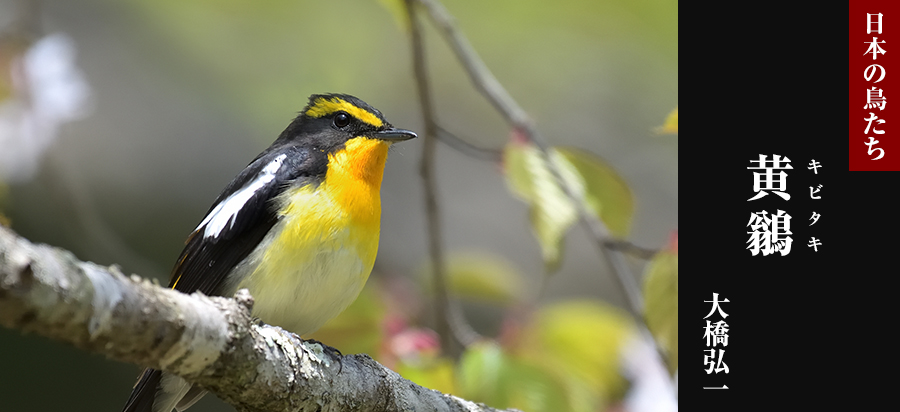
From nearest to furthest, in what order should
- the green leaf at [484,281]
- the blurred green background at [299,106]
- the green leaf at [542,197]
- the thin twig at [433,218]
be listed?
the green leaf at [542,197] → the thin twig at [433,218] → the green leaf at [484,281] → the blurred green background at [299,106]

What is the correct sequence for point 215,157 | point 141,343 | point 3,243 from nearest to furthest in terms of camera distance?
point 3,243 → point 141,343 → point 215,157

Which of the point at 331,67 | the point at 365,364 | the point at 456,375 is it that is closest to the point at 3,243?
the point at 365,364

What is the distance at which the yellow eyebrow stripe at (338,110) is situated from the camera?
3174 mm

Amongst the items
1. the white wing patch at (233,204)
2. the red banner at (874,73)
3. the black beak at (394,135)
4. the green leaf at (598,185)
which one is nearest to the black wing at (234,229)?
the white wing patch at (233,204)

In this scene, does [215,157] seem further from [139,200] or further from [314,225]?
[314,225]

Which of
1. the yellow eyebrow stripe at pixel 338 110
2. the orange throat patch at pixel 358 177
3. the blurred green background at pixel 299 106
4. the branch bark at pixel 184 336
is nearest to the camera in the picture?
the branch bark at pixel 184 336

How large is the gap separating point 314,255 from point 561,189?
95 cm

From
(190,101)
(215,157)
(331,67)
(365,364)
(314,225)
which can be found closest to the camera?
(365,364)

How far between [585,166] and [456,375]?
925 millimetres

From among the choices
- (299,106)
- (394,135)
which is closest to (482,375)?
(394,135)

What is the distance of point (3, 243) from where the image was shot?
1.25m

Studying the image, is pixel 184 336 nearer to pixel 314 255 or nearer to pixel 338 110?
pixel 314 255

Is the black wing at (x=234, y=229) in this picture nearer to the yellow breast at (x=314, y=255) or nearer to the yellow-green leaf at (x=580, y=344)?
the yellow breast at (x=314, y=255)

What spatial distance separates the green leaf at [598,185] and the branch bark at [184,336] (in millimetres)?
1057
